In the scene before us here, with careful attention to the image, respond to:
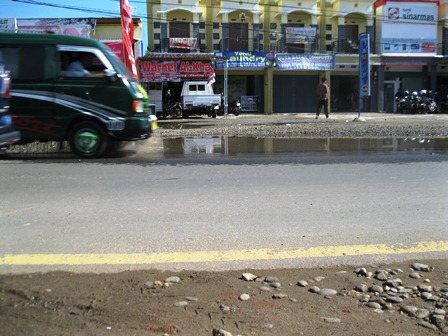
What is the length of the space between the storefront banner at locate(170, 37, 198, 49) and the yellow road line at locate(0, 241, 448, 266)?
25265 mm

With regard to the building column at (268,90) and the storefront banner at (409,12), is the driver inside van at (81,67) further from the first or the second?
the storefront banner at (409,12)

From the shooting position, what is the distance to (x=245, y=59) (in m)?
28.8

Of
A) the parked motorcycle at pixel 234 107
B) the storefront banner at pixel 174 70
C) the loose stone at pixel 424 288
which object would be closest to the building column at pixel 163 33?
the storefront banner at pixel 174 70

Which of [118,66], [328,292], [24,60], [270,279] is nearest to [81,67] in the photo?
[118,66]

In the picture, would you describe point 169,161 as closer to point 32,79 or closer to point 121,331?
point 32,79

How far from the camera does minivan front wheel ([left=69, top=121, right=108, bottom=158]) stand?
9.37m

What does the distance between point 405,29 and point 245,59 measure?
11801mm

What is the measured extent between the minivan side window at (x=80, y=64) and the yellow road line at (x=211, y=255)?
5700mm

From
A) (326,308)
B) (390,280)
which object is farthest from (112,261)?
(390,280)

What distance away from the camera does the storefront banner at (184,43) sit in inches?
1096

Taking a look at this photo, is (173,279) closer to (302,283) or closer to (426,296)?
(302,283)

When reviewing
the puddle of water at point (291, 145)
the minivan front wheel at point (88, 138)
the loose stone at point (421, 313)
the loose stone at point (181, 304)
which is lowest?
the loose stone at point (421, 313)

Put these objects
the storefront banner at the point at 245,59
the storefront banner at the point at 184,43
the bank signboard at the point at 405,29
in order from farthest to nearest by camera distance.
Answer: the bank signboard at the point at 405,29, the storefront banner at the point at 245,59, the storefront banner at the point at 184,43

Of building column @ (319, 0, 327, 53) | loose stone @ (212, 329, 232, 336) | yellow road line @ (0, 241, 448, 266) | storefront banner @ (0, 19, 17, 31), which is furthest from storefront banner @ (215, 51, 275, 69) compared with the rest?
loose stone @ (212, 329, 232, 336)
